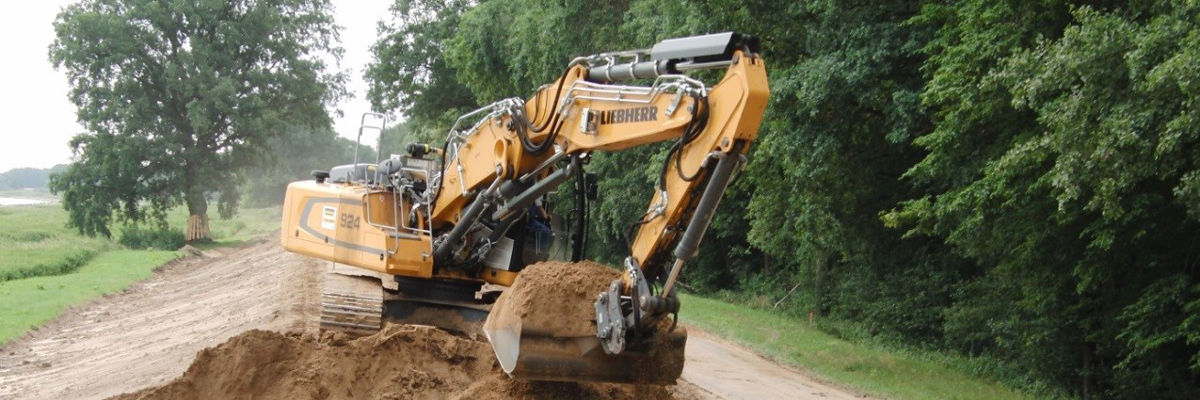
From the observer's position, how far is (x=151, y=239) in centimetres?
5078

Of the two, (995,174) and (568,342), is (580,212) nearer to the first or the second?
(568,342)

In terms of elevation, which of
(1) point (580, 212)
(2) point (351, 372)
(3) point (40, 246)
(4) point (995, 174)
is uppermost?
(4) point (995, 174)

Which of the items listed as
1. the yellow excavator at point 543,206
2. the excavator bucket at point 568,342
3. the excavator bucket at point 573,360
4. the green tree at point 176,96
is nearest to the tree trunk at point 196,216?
the green tree at point 176,96

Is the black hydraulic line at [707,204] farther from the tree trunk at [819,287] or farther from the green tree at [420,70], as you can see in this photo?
the green tree at [420,70]

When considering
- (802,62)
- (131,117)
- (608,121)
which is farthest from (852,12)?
(131,117)

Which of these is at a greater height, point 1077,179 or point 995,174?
Answer: point 995,174

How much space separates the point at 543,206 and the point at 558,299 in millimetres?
4565

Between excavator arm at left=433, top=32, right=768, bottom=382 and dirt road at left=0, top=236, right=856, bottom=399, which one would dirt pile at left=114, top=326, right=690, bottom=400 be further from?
dirt road at left=0, top=236, right=856, bottom=399

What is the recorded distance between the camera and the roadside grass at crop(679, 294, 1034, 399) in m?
15.6

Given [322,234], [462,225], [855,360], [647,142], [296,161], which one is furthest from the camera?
[296,161]

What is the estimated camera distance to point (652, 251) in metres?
7.99

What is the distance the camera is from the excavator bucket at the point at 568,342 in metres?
8.12

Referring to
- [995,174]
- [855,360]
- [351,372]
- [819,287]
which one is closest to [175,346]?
[351,372]

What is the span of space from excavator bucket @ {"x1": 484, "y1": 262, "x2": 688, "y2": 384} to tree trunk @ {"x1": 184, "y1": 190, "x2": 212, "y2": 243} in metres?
46.8
